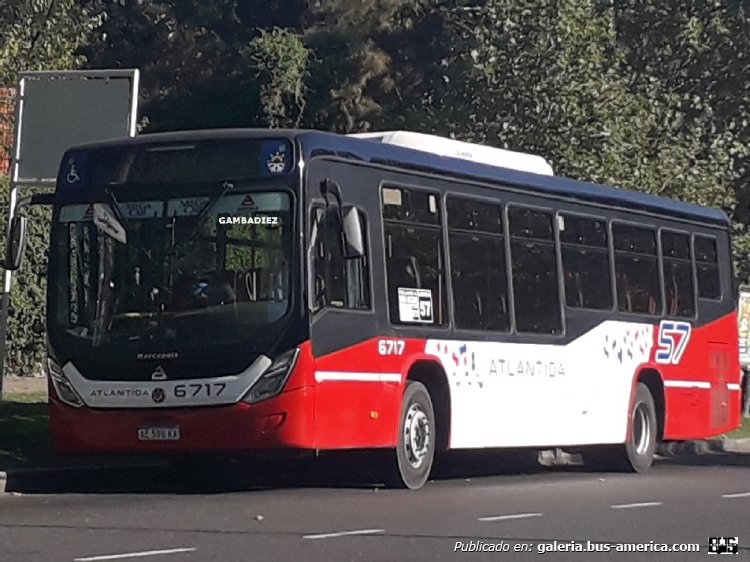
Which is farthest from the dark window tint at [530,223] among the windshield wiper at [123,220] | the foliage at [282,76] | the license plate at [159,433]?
the foliage at [282,76]

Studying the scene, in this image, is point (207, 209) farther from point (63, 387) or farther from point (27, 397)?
point (27, 397)

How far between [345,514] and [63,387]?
325 centimetres

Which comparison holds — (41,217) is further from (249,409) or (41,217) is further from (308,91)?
(308,91)

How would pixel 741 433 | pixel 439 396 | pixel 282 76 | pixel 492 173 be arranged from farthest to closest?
pixel 282 76, pixel 741 433, pixel 492 173, pixel 439 396

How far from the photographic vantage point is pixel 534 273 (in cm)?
1831

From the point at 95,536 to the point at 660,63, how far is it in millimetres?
24181

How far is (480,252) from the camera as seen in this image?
17406 mm

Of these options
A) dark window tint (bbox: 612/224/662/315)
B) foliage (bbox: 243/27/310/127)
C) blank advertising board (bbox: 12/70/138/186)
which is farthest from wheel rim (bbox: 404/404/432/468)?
foliage (bbox: 243/27/310/127)

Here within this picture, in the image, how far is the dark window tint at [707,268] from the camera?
22234mm

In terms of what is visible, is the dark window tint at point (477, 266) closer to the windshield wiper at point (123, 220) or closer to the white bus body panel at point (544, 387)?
the white bus body panel at point (544, 387)

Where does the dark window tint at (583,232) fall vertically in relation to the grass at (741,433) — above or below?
above

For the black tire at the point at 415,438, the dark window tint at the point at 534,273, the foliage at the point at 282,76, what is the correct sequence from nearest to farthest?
the black tire at the point at 415,438 → the dark window tint at the point at 534,273 → the foliage at the point at 282,76

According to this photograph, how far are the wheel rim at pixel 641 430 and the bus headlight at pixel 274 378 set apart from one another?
690 centimetres

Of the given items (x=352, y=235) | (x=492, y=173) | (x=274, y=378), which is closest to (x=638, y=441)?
(x=492, y=173)
